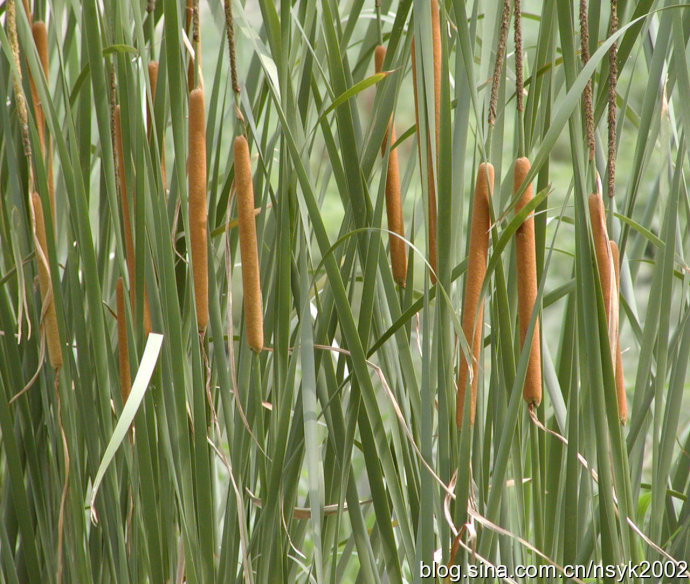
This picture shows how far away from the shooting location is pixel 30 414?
501 mm

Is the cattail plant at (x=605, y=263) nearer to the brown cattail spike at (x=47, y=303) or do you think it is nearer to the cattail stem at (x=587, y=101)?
the cattail stem at (x=587, y=101)

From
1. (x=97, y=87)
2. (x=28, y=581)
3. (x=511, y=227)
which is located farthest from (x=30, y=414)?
(x=511, y=227)

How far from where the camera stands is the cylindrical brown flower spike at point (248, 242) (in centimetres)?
35

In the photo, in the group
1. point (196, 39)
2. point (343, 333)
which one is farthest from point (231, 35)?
point (343, 333)

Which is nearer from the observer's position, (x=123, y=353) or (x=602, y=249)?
(x=602, y=249)

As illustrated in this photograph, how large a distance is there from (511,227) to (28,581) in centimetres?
44

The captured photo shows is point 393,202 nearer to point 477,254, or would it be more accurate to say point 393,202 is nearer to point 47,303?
point 477,254

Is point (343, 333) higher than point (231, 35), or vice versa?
point (231, 35)

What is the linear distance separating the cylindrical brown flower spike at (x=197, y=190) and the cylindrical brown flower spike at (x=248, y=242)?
19 mm

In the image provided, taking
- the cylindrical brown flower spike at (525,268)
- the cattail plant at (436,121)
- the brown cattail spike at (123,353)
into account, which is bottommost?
the brown cattail spike at (123,353)

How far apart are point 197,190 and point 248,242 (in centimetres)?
4

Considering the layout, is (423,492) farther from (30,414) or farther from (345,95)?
(30,414)

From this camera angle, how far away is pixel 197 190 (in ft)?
1.19

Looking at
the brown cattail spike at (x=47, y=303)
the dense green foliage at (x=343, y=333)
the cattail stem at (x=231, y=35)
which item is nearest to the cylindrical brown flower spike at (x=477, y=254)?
the dense green foliage at (x=343, y=333)
